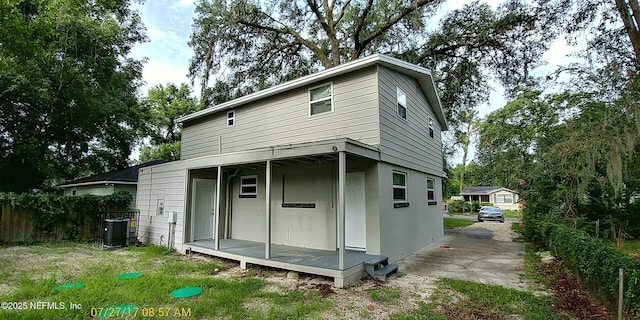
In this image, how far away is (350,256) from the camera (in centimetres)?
646

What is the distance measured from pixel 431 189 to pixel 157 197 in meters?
9.30

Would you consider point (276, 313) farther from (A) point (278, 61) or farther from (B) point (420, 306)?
(A) point (278, 61)

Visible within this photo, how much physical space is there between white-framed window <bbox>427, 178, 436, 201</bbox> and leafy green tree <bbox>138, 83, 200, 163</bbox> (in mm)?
20013

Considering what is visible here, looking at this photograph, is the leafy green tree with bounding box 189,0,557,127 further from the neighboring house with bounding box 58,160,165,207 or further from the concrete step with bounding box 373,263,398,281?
the concrete step with bounding box 373,263,398,281

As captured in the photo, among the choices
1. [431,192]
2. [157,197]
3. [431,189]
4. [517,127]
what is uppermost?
[517,127]

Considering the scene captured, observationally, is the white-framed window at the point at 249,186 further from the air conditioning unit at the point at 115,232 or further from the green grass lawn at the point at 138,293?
the air conditioning unit at the point at 115,232

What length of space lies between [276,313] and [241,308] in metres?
0.56

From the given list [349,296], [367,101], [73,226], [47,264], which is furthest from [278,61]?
[349,296]

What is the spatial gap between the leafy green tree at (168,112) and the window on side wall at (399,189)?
20.8m

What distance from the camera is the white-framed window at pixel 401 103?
26.7 feet

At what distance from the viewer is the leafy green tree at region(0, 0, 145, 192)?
10.3 meters

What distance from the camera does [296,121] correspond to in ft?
27.3

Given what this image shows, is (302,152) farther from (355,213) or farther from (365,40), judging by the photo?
(365,40)

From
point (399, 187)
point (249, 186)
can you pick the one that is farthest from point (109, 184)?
point (399, 187)
